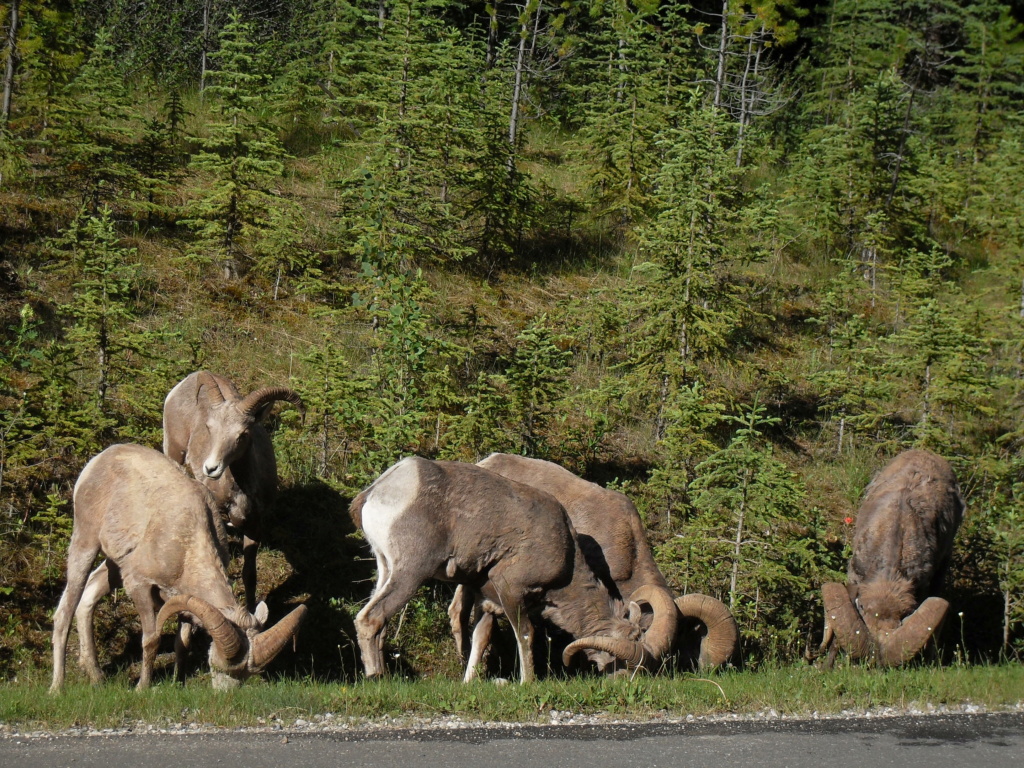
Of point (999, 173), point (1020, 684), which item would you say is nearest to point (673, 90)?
point (999, 173)

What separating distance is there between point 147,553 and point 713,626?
205 inches

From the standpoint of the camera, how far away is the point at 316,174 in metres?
21.7

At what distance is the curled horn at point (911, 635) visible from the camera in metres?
9.48

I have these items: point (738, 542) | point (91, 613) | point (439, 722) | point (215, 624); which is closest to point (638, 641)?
point (738, 542)

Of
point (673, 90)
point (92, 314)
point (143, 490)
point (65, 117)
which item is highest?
point (673, 90)

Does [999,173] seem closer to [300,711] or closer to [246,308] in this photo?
[246,308]

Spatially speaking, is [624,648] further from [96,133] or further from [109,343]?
[96,133]

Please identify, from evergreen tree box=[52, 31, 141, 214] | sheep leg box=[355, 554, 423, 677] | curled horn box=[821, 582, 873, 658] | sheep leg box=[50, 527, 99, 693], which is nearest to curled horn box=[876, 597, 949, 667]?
curled horn box=[821, 582, 873, 658]

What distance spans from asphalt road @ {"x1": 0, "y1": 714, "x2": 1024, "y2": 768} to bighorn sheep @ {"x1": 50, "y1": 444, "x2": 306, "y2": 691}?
1319 mm

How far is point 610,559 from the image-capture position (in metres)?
10.2

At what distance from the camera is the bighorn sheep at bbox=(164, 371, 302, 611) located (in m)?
10.3

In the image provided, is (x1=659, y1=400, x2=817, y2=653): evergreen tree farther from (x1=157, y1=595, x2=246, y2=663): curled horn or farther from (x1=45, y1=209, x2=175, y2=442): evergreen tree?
(x1=45, y1=209, x2=175, y2=442): evergreen tree

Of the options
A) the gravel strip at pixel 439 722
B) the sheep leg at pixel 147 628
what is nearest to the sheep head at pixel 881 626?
the gravel strip at pixel 439 722

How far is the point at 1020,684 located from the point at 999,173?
15100mm
